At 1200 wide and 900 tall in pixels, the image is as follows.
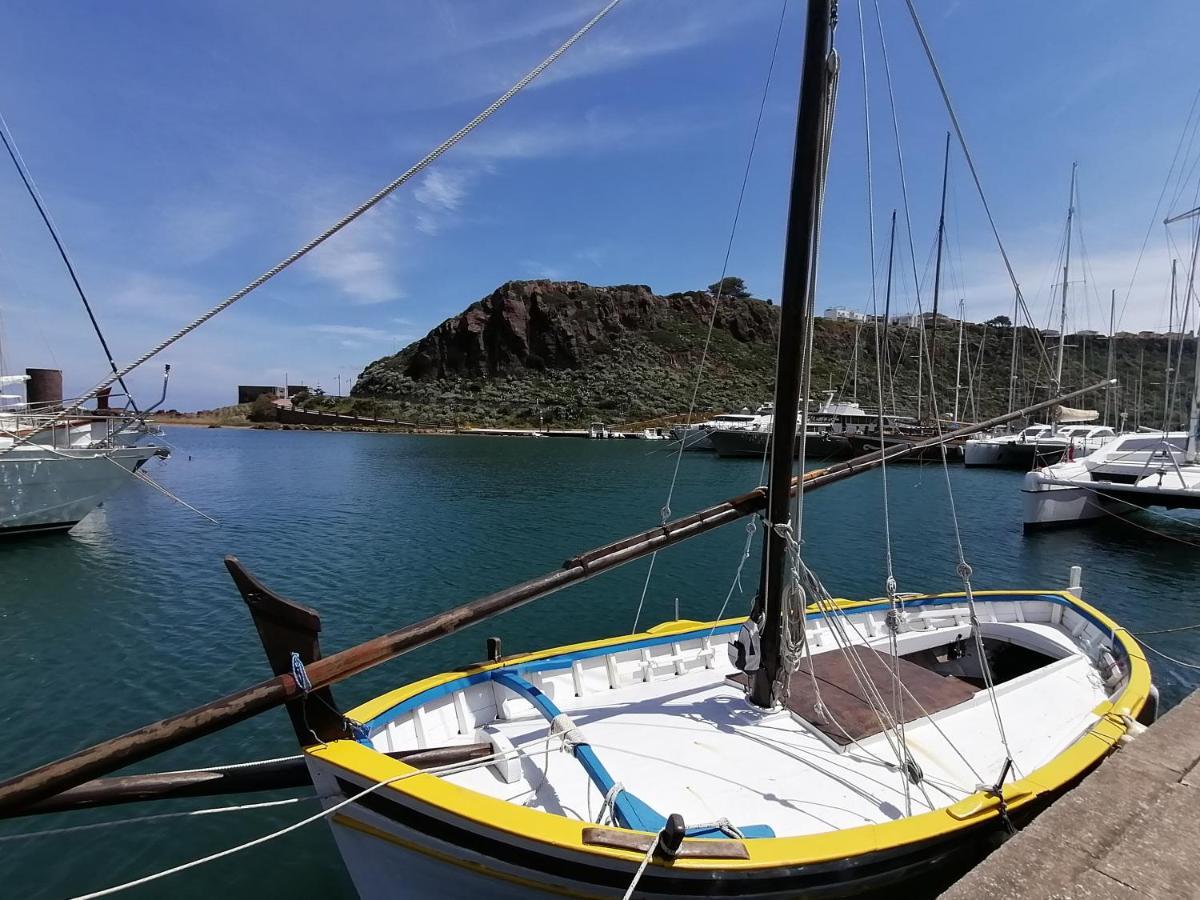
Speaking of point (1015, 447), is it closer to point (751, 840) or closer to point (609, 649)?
point (609, 649)

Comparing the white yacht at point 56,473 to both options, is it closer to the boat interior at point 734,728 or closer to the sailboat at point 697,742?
the boat interior at point 734,728

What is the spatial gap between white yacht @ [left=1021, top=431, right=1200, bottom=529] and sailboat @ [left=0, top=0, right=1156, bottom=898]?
20.0 metres

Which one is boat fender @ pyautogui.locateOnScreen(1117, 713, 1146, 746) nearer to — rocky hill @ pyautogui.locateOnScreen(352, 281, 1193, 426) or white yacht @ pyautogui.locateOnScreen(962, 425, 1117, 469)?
white yacht @ pyautogui.locateOnScreen(962, 425, 1117, 469)

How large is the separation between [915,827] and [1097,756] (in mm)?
2370

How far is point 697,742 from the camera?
19.4 feet

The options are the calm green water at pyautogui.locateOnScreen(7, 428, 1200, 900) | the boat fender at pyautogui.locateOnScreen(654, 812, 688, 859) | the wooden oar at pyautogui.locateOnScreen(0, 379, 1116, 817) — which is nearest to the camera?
the wooden oar at pyautogui.locateOnScreen(0, 379, 1116, 817)

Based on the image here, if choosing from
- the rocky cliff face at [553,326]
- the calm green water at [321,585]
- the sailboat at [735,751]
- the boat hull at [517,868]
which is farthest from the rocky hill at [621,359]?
the boat hull at [517,868]

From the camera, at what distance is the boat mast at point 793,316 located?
18.6 ft

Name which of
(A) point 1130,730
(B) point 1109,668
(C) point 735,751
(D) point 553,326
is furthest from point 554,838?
(D) point 553,326

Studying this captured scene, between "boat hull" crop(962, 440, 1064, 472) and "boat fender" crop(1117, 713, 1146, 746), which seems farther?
"boat hull" crop(962, 440, 1064, 472)

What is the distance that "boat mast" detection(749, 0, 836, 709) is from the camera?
223 inches

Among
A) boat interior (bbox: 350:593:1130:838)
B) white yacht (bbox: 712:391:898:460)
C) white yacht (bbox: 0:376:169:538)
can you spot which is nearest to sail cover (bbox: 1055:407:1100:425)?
white yacht (bbox: 712:391:898:460)

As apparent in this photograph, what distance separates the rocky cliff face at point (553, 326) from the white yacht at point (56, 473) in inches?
3870

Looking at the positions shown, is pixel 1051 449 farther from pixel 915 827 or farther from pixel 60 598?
pixel 60 598
